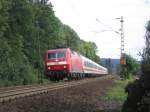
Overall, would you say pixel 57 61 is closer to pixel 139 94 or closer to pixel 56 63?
pixel 56 63

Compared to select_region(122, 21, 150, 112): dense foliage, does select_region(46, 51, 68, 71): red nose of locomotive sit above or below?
above

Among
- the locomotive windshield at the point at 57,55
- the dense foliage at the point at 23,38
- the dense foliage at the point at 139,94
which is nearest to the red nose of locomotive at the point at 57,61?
the locomotive windshield at the point at 57,55

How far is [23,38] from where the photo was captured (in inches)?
2872

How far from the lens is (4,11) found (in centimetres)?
6038

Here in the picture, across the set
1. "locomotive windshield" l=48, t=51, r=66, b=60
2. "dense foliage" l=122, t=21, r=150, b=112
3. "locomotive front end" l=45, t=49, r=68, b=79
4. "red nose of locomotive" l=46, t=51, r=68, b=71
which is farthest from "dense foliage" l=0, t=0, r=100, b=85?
"dense foliage" l=122, t=21, r=150, b=112

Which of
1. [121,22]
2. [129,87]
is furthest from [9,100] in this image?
[121,22]

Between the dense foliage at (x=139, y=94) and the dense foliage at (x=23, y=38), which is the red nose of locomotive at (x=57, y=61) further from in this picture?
the dense foliage at (x=139, y=94)

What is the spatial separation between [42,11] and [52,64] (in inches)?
1864

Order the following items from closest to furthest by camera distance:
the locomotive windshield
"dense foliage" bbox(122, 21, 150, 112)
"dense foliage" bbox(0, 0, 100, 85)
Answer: "dense foliage" bbox(122, 21, 150, 112), the locomotive windshield, "dense foliage" bbox(0, 0, 100, 85)

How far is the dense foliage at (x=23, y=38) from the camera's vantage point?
43.1 meters

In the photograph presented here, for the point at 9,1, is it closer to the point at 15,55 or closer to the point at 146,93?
the point at 15,55

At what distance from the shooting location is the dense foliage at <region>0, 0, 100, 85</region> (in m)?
43.1

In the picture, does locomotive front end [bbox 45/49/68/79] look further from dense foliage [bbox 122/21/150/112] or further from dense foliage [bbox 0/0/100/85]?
dense foliage [bbox 122/21/150/112]

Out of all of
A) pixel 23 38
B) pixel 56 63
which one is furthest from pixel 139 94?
pixel 23 38
